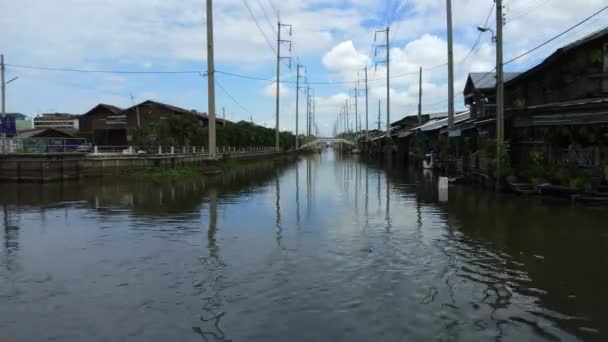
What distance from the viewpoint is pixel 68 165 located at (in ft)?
103

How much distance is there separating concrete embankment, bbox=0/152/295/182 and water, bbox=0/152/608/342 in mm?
15262

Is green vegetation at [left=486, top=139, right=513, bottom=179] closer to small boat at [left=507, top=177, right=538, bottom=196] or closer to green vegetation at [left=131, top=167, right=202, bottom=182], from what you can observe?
small boat at [left=507, top=177, right=538, bottom=196]

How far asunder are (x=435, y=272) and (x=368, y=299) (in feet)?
6.44

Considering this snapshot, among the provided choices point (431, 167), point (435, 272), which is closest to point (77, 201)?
point (435, 272)

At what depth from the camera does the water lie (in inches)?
237

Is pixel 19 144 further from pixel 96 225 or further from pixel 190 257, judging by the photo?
pixel 190 257

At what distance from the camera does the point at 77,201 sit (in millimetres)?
20016

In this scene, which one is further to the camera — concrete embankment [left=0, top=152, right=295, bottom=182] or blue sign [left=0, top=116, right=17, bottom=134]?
blue sign [left=0, top=116, right=17, bottom=134]

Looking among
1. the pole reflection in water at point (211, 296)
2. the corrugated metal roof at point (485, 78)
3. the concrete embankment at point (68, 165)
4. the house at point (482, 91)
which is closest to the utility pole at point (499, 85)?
the house at point (482, 91)

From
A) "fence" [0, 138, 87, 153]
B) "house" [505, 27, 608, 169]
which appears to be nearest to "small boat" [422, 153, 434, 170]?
"house" [505, 27, 608, 169]

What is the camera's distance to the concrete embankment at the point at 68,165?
30.3m

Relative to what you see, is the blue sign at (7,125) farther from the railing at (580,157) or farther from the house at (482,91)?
the railing at (580,157)

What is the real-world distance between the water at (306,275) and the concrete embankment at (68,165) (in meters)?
15.3

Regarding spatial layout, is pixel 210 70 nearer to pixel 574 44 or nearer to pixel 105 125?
pixel 574 44
